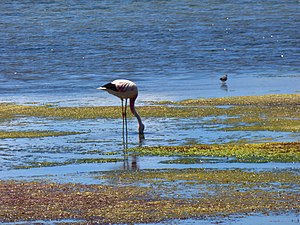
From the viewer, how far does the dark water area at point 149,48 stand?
101ft

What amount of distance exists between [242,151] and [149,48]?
2922 centimetres

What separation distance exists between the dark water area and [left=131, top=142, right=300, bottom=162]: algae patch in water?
30.4ft

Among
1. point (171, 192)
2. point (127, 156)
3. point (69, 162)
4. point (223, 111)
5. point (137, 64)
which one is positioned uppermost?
point (171, 192)

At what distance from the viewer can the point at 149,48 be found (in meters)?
45.1

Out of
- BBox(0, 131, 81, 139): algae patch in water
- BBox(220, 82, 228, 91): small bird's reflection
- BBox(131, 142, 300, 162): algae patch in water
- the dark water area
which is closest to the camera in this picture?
BBox(131, 142, 300, 162): algae patch in water

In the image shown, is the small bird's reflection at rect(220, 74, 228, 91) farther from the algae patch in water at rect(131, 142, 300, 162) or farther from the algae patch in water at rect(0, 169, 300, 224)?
the algae patch in water at rect(0, 169, 300, 224)

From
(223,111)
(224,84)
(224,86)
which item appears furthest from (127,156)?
(224,84)

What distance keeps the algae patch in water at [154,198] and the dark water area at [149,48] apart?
12.2 meters

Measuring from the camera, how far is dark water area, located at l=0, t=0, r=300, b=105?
30703mm

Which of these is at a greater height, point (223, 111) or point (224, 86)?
point (223, 111)

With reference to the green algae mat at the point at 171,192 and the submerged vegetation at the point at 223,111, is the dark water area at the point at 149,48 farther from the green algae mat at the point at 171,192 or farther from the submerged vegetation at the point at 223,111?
the green algae mat at the point at 171,192

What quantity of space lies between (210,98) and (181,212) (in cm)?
1401

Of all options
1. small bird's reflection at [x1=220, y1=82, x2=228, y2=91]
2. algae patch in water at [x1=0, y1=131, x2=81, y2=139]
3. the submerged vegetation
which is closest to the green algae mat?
the submerged vegetation

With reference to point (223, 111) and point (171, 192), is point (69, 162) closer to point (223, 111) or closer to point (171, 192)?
point (171, 192)
